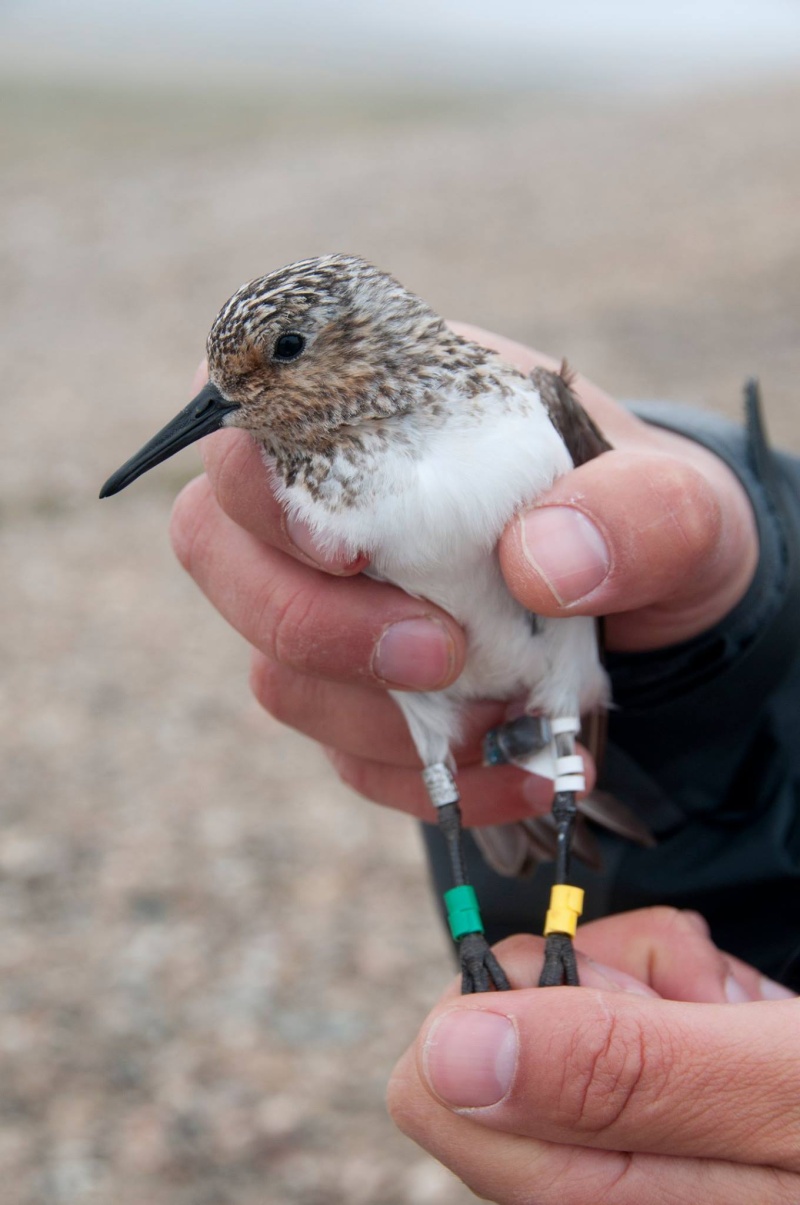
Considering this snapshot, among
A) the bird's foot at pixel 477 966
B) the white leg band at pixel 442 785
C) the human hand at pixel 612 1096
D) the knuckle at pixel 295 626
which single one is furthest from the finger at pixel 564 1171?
the knuckle at pixel 295 626

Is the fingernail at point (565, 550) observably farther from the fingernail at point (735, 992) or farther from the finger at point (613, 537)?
the fingernail at point (735, 992)

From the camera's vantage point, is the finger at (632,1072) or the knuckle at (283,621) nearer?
the finger at (632,1072)

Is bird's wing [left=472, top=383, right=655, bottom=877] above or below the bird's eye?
below

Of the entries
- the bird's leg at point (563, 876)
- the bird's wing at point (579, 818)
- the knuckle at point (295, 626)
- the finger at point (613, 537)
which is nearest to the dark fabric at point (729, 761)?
the bird's wing at point (579, 818)

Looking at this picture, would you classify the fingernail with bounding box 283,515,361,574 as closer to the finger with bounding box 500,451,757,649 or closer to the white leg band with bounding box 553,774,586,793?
the finger with bounding box 500,451,757,649

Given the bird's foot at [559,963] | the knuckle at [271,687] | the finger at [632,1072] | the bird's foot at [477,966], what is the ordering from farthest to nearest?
the knuckle at [271,687] → the bird's foot at [477,966] → the bird's foot at [559,963] → the finger at [632,1072]

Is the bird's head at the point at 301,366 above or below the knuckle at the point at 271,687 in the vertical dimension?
above

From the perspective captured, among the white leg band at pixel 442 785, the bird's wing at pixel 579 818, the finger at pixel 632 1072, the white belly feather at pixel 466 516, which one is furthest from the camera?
the white leg band at pixel 442 785

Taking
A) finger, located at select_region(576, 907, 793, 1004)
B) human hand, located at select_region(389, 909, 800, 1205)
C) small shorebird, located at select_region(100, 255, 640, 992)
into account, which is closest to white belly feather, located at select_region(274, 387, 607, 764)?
small shorebird, located at select_region(100, 255, 640, 992)
